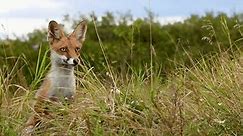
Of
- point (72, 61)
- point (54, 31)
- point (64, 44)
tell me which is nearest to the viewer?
point (72, 61)

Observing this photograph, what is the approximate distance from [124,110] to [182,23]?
42.6ft

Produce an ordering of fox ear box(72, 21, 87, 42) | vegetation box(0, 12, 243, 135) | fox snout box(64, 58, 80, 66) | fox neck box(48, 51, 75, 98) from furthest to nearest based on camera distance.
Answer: fox ear box(72, 21, 87, 42)
fox neck box(48, 51, 75, 98)
fox snout box(64, 58, 80, 66)
vegetation box(0, 12, 243, 135)

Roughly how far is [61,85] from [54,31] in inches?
17.9

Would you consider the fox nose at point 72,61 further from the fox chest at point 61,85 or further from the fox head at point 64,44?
the fox chest at point 61,85

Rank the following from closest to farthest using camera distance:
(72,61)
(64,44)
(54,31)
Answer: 1. (72,61)
2. (64,44)
3. (54,31)

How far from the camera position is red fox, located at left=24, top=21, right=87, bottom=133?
248 inches

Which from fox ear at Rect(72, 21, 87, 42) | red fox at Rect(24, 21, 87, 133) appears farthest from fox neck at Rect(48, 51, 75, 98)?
fox ear at Rect(72, 21, 87, 42)

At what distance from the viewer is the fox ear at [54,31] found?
253 inches

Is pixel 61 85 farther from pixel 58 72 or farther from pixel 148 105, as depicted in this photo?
pixel 148 105

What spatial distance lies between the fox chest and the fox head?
112 mm

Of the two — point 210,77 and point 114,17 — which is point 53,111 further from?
point 114,17

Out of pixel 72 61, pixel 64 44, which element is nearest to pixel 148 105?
pixel 72 61

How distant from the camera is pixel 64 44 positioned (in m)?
6.32

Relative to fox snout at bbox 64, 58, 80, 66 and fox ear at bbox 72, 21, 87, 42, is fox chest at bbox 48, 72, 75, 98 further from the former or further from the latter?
fox ear at bbox 72, 21, 87, 42
